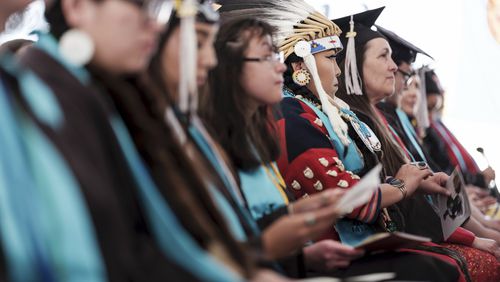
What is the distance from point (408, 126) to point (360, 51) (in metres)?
0.84

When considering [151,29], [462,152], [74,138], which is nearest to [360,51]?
[462,152]

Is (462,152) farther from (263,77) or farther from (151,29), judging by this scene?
(151,29)

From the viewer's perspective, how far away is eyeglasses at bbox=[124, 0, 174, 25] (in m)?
1.67

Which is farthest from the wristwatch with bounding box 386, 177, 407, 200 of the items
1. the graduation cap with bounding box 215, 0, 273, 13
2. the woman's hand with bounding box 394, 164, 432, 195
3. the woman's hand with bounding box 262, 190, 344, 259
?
the woman's hand with bounding box 262, 190, 344, 259

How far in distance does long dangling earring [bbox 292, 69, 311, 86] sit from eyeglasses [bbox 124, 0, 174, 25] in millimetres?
1629

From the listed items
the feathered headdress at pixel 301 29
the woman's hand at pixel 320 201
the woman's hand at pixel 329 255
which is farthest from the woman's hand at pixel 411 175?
the woman's hand at pixel 320 201

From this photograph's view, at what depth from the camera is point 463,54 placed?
5.94 m

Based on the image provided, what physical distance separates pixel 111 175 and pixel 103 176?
0.06 metres

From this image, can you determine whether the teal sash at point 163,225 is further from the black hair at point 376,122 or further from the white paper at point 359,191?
the black hair at point 376,122

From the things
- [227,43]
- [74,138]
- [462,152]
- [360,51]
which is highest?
[74,138]

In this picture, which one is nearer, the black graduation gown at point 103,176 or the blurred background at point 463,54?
the black graduation gown at point 103,176

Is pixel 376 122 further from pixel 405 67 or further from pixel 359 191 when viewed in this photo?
pixel 359 191

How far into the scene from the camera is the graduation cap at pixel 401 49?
454cm

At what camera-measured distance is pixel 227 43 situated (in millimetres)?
2629
